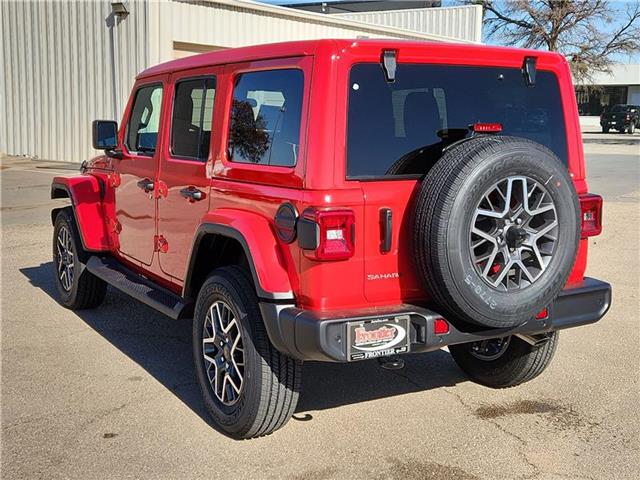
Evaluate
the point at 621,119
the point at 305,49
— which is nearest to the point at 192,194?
the point at 305,49

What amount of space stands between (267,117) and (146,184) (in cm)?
147

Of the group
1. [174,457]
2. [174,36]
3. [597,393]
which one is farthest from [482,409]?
[174,36]

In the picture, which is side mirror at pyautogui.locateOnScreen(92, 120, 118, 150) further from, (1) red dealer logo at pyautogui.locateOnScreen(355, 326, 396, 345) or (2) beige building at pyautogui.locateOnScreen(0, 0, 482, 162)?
(2) beige building at pyautogui.locateOnScreen(0, 0, 482, 162)

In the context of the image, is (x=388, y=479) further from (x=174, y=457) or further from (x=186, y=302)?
(x=186, y=302)

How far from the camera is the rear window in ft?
11.1

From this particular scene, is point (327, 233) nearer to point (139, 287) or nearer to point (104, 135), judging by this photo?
point (139, 287)

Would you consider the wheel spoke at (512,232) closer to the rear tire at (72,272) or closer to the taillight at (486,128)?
the taillight at (486,128)

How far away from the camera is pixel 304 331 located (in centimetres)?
322

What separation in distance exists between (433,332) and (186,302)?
1.57m

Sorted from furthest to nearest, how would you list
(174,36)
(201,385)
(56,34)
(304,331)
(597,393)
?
(56,34) < (174,36) < (597,393) < (201,385) < (304,331)

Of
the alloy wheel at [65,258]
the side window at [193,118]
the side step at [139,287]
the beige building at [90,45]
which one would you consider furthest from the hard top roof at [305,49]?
the beige building at [90,45]

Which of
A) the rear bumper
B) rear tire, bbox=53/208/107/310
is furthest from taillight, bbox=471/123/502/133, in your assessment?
rear tire, bbox=53/208/107/310

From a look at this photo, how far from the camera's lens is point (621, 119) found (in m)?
44.8

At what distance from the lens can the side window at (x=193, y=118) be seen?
13.8ft
